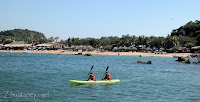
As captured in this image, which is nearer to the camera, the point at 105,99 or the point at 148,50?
the point at 105,99

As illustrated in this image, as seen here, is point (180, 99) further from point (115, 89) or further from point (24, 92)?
point (24, 92)

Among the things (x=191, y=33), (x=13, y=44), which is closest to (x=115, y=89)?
(x=191, y=33)

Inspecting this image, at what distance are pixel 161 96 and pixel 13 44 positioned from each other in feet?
558

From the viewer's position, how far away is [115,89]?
28234mm

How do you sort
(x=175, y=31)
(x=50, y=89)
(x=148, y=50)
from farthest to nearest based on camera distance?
(x=175, y=31) < (x=148, y=50) < (x=50, y=89)

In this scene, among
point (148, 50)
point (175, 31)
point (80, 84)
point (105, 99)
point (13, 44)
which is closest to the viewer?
point (105, 99)

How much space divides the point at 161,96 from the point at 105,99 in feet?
17.8

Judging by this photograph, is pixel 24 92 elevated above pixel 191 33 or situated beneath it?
situated beneath

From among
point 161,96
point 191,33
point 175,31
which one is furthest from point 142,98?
point 175,31

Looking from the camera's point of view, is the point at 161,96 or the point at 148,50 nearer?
the point at 161,96

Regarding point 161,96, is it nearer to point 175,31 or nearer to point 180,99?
point 180,99

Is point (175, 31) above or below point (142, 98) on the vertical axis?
above

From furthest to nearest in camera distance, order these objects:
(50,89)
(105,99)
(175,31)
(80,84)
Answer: (175,31) → (80,84) → (50,89) → (105,99)

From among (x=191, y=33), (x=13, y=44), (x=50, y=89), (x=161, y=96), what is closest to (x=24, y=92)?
(x=50, y=89)
